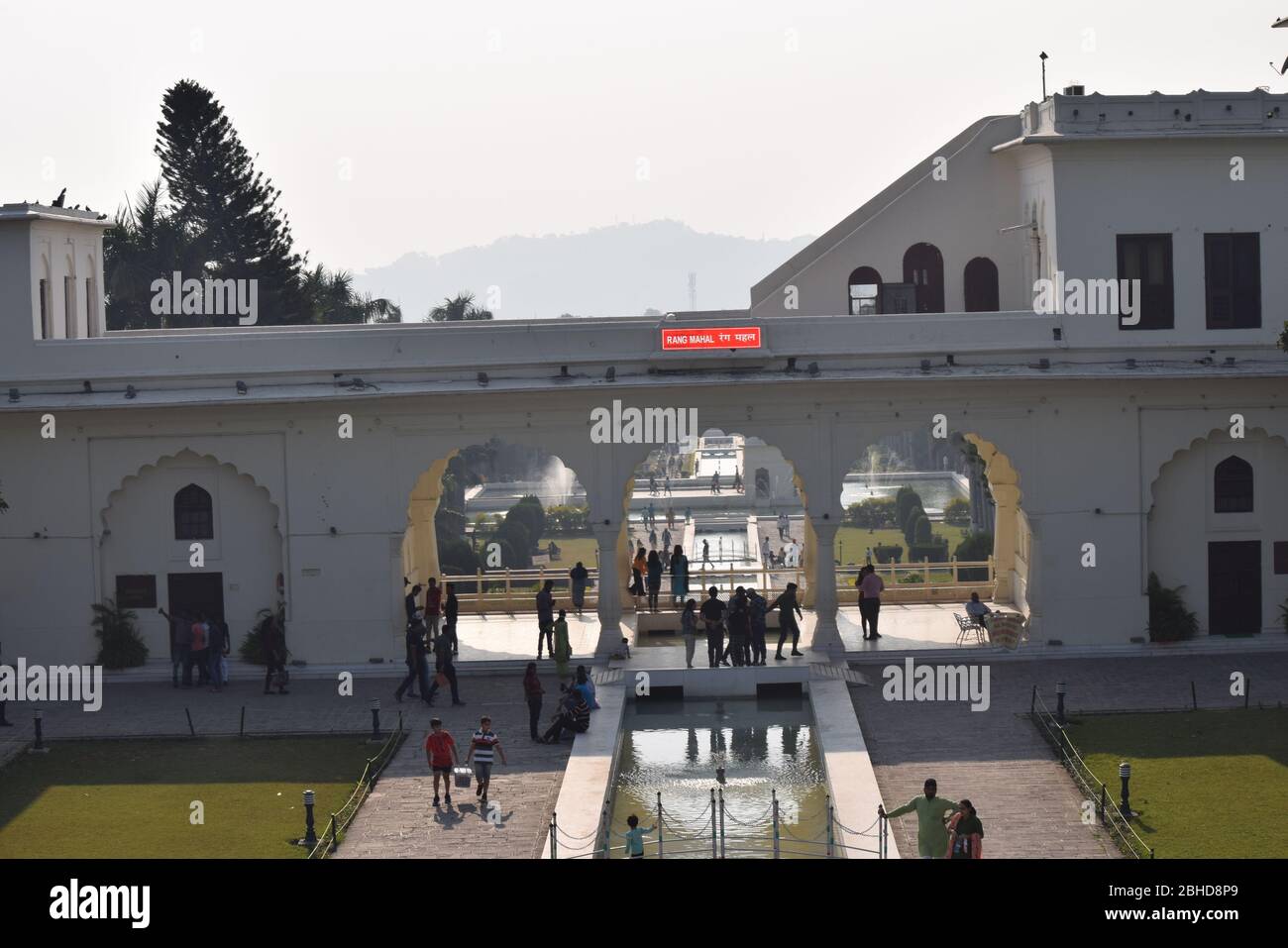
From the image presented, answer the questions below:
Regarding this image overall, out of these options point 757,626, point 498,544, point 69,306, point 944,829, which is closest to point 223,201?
point 498,544

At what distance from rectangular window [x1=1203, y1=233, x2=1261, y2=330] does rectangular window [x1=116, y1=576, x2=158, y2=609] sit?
17.8 m

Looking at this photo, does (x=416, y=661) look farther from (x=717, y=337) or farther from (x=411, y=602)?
(x=717, y=337)

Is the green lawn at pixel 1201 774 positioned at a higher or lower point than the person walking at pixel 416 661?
lower

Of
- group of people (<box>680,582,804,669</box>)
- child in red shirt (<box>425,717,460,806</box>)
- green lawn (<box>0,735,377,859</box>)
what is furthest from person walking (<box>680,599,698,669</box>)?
child in red shirt (<box>425,717,460,806</box>)

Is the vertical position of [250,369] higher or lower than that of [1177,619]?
higher

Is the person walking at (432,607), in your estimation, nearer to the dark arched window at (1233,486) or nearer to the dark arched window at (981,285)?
the dark arched window at (981,285)

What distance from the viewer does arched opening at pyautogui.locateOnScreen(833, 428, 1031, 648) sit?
3069cm

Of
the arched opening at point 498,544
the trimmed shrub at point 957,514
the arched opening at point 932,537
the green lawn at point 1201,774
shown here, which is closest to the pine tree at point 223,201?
the arched opening at point 498,544

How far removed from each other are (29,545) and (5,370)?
2.88 m

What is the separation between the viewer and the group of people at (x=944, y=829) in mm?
16234

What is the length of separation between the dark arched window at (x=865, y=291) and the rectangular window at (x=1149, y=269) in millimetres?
4997
